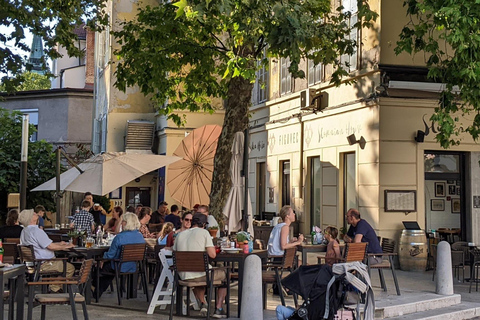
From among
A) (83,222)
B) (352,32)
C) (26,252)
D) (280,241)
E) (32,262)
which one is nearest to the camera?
(26,252)

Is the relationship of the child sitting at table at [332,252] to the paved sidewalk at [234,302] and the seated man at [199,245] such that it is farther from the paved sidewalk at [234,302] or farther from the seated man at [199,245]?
the seated man at [199,245]

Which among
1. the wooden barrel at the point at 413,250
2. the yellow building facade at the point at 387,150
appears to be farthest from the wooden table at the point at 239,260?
the yellow building facade at the point at 387,150

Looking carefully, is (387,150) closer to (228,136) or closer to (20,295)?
(228,136)

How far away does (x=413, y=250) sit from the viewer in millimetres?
16406

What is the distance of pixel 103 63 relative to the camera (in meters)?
→ 34.0

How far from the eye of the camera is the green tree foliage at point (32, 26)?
13.5m

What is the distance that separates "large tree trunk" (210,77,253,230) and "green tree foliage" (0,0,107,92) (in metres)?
3.57

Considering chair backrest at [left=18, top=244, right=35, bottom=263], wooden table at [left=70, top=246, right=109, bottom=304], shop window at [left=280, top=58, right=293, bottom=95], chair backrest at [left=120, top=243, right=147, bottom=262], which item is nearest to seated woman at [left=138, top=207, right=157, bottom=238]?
wooden table at [left=70, top=246, right=109, bottom=304]

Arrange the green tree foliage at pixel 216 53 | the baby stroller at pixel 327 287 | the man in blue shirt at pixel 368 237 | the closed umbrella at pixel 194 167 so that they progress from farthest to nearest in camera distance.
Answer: the closed umbrella at pixel 194 167
the green tree foliage at pixel 216 53
the man in blue shirt at pixel 368 237
the baby stroller at pixel 327 287

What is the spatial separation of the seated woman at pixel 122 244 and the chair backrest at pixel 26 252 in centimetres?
114

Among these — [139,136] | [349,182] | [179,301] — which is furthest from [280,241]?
[139,136]

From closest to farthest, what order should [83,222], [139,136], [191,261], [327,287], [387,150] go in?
[327,287]
[191,261]
[83,222]
[387,150]
[139,136]

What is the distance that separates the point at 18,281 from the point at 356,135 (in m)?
11.2

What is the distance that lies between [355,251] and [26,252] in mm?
5124
